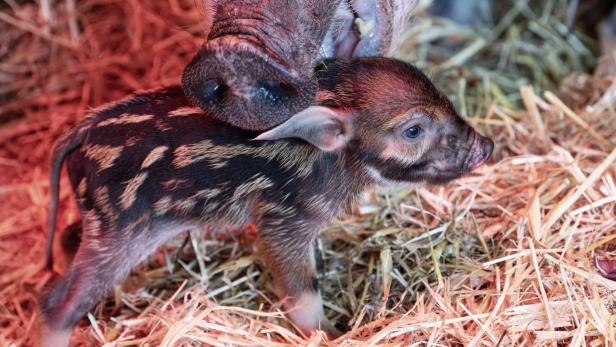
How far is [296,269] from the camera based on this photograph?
255 cm

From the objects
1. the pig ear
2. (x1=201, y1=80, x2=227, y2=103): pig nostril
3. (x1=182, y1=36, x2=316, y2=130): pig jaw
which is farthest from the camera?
the pig ear

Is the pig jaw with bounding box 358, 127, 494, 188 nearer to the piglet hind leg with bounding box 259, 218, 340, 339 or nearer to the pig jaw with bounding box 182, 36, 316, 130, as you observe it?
the piglet hind leg with bounding box 259, 218, 340, 339

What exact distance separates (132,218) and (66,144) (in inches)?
13.6

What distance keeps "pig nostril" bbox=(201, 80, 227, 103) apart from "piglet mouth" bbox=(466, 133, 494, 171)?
91 cm

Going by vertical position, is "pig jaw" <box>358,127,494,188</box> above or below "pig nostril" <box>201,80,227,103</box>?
below

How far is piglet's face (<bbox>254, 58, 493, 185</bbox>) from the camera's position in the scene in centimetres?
240

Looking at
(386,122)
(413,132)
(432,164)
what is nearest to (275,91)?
(386,122)

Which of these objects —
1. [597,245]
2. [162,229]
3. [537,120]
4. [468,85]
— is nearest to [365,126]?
[162,229]

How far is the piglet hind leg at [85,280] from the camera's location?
2.43 meters

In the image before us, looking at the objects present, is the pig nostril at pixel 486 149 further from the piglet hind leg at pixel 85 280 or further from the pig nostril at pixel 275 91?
the piglet hind leg at pixel 85 280

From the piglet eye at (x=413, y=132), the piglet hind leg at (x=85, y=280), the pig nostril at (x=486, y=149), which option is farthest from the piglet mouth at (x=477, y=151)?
the piglet hind leg at (x=85, y=280)

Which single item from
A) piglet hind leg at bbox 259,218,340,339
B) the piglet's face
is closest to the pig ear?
the piglet's face

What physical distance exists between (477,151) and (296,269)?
732 millimetres

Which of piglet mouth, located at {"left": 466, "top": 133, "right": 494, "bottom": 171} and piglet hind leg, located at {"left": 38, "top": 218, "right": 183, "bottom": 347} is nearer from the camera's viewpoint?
piglet hind leg, located at {"left": 38, "top": 218, "right": 183, "bottom": 347}
